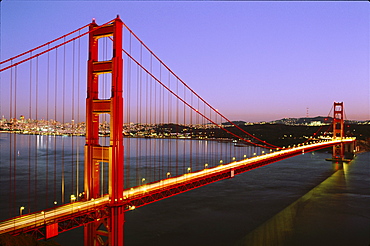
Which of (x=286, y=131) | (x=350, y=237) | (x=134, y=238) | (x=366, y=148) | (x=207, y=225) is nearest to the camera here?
(x=134, y=238)

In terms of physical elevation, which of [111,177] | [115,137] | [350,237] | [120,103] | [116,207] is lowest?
[350,237]

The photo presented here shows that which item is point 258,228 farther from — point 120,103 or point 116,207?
point 120,103

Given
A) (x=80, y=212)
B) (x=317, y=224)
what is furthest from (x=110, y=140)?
(x=317, y=224)

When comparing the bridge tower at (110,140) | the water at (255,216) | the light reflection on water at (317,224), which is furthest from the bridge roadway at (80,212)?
the light reflection on water at (317,224)

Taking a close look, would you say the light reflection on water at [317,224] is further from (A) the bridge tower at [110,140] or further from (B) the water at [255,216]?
(A) the bridge tower at [110,140]

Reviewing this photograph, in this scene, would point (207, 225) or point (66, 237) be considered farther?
point (207, 225)

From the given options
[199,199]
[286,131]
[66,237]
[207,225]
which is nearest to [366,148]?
[286,131]

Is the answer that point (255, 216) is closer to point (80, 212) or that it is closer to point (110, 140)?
point (110, 140)
